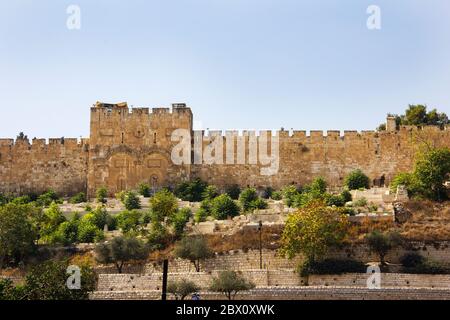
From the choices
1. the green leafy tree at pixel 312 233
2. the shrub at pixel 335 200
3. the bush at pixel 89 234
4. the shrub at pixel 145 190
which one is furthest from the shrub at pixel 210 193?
the green leafy tree at pixel 312 233

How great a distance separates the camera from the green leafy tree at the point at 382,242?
26.1 m

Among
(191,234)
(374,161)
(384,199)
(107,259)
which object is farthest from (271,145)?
(107,259)

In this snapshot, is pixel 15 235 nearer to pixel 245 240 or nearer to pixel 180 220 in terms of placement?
pixel 180 220

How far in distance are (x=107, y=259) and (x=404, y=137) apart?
1789 cm

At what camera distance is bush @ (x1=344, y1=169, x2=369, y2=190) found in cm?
3625

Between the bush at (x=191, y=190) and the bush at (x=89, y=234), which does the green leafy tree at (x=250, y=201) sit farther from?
the bush at (x=89, y=234)

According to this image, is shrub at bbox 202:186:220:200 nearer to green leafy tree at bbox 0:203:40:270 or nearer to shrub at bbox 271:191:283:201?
shrub at bbox 271:191:283:201

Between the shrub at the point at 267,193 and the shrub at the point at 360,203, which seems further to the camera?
the shrub at the point at 267,193

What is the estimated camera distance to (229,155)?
125 ft

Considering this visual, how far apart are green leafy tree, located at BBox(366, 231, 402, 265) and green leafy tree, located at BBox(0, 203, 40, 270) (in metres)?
11.7

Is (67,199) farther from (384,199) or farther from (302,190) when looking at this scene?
(384,199)

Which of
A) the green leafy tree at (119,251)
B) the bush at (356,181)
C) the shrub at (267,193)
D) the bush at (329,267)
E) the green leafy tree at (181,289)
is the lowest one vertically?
the green leafy tree at (181,289)

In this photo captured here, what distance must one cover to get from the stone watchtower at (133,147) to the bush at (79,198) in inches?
15.7

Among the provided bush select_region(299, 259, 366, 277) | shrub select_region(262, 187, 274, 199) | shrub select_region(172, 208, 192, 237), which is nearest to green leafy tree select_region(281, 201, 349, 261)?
bush select_region(299, 259, 366, 277)
